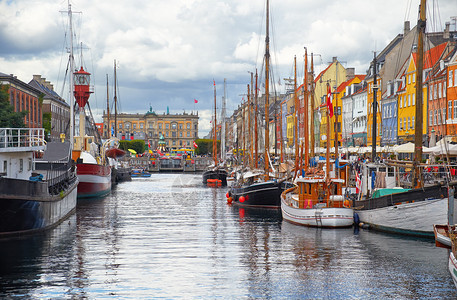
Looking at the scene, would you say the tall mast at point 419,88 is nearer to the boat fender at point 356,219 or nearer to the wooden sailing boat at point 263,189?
the boat fender at point 356,219

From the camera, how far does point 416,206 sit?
3256 centimetres

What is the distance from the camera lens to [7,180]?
1165 inches

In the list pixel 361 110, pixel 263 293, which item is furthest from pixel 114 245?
pixel 361 110

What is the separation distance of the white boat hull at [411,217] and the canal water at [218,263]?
29.3 inches

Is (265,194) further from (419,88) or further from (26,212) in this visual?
(26,212)

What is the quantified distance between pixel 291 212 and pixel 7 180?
60.2 feet

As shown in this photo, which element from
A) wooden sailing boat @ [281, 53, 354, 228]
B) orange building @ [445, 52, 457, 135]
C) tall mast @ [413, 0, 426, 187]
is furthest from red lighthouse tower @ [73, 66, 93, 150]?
tall mast @ [413, 0, 426, 187]

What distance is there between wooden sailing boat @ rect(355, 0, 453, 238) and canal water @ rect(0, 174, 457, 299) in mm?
864

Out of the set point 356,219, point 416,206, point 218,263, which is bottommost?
point 218,263

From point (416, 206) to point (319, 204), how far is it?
8165 millimetres

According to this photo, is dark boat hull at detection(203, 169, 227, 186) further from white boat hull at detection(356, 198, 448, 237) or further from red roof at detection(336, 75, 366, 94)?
white boat hull at detection(356, 198, 448, 237)

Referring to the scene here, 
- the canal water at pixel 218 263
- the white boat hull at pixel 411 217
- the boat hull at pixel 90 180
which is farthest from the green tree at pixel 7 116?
the white boat hull at pixel 411 217

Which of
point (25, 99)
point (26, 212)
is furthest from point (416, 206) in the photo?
point (25, 99)

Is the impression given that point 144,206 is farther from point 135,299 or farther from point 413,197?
point 135,299
